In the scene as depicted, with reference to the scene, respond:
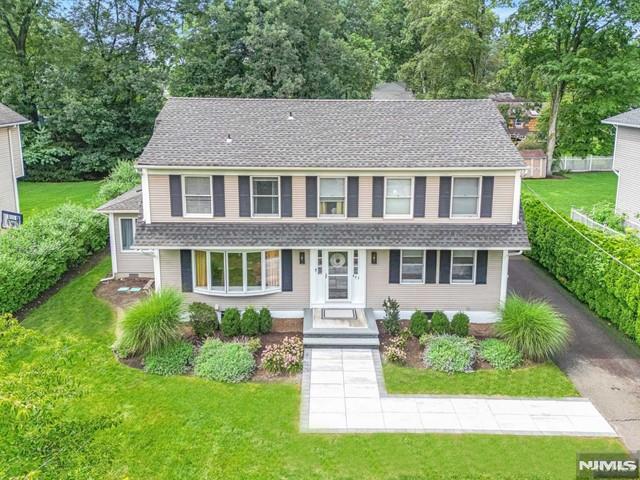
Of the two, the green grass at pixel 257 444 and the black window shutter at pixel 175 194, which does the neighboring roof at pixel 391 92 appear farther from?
the green grass at pixel 257 444

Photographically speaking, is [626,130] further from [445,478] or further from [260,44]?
[260,44]

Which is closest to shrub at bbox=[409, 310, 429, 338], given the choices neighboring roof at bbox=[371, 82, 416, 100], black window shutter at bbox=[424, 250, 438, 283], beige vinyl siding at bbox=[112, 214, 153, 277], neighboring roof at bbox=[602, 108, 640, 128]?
black window shutter at bbox=[424, 250, 438, 283]

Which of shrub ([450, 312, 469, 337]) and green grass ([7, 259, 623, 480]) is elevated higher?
shrub ([450, 312, 469, 337])

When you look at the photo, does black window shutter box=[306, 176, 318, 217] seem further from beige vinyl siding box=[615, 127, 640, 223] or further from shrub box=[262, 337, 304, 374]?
beige vinyl siding box=[615, 127, 640, 223]

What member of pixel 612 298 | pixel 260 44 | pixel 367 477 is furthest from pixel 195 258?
pixel 260 44

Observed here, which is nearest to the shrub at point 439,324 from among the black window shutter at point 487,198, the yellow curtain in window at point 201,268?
the black window shutter at point 487,198
